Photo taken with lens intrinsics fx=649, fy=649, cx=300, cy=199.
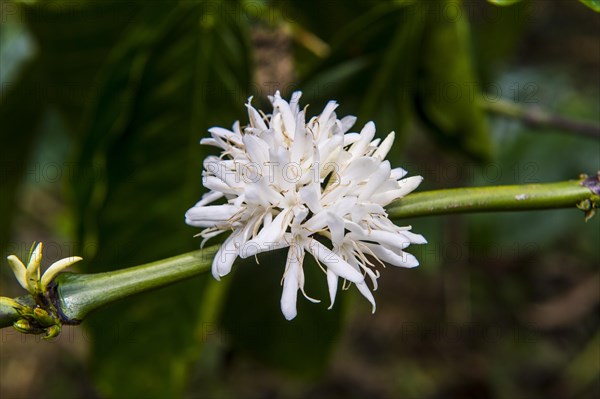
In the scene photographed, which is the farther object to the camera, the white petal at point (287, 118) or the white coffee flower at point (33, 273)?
→ the white petal at point (287, 118)

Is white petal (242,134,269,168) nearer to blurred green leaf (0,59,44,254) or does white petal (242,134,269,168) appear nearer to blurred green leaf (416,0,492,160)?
blurred green leaf (416,0,492,160)

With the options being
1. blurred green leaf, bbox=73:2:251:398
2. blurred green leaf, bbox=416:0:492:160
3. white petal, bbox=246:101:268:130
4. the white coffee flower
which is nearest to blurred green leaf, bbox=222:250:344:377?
blurred green leaf, bbox=73:2:251:398

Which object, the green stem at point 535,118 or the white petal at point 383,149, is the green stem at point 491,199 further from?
the green stem at point 535,118

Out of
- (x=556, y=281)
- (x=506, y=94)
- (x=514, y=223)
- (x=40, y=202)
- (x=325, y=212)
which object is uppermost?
(x=325, y=212)

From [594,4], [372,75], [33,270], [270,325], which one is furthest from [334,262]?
[270,325]

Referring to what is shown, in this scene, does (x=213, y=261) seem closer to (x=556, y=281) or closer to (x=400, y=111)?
(x=400, y=111)

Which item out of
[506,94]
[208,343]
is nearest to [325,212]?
[506,94]

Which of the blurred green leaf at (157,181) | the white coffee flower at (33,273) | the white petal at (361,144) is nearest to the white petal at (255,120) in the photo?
the white petal at (361,144)

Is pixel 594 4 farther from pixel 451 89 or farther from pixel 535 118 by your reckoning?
pixel 535 118
